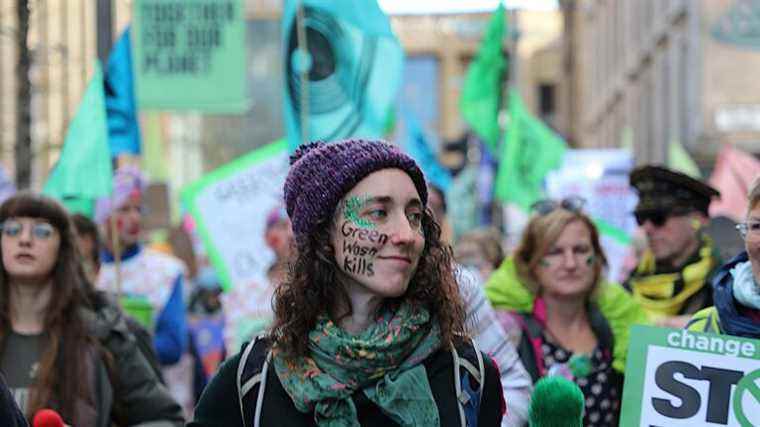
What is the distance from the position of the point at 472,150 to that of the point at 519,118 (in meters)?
18.3

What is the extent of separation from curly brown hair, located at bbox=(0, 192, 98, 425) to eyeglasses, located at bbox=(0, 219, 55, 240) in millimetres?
35

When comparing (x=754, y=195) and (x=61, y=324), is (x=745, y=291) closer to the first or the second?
(x=754, y=195)

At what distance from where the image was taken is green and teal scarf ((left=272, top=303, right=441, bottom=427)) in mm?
2965

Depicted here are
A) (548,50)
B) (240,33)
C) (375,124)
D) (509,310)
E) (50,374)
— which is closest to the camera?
(50,374)

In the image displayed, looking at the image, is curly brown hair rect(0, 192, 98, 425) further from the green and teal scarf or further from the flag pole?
the flag pole

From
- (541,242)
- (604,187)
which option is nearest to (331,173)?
(541,242)

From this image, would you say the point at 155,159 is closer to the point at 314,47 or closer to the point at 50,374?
the point at 314,47

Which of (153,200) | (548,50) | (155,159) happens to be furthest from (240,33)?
(548,50)

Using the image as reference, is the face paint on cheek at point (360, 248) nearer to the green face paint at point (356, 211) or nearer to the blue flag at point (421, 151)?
the green face paint at point (356, 211)

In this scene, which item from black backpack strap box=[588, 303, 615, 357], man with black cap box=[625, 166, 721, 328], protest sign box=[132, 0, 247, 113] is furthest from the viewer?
protest sign box=[132, 0, 247, 113]

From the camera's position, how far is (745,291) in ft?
12.6

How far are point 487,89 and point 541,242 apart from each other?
10.4 metres

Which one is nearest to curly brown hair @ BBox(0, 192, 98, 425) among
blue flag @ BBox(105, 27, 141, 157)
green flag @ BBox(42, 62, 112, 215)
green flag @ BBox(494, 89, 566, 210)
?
green flag @ BBox(42, 62, 112, 215)

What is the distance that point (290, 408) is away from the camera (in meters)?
3.04
